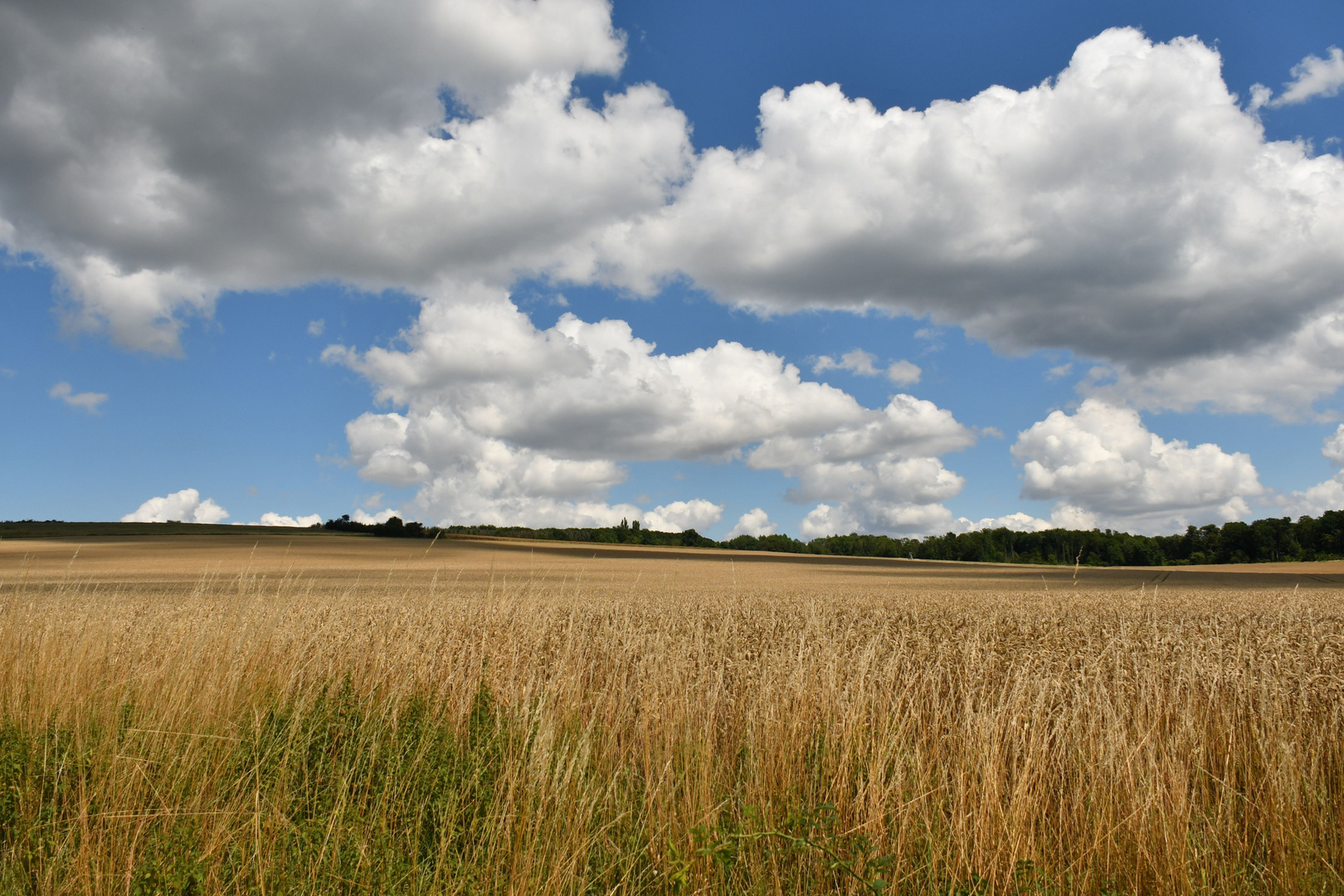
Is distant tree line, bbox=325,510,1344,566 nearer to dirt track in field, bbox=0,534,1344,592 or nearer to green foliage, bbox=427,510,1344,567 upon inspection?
green foliage, bbox=427,510,1344,567

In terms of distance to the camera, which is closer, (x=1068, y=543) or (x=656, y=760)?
(x=656, y=760)

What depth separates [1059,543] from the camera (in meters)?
128

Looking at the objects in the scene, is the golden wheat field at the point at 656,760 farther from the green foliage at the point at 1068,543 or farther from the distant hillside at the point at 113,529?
the green foliage at the point at 1068,543

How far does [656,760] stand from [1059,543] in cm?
14013

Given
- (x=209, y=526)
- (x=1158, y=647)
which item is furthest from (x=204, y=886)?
(x=209, y=526)

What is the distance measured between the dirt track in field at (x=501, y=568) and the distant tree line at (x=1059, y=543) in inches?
919

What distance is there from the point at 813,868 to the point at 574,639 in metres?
7.22

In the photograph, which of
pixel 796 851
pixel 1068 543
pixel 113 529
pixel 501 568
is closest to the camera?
pixel 796 851

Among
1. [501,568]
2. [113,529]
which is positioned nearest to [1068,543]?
[501,568]

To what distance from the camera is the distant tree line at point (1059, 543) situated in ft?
325

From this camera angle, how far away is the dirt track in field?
106 feet

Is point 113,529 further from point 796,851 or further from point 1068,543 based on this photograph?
point 1068,543

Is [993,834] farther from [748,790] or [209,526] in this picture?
[209,526]

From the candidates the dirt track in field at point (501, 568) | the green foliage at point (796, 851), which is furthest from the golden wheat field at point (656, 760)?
the dirt track in field at point (501, 568)
